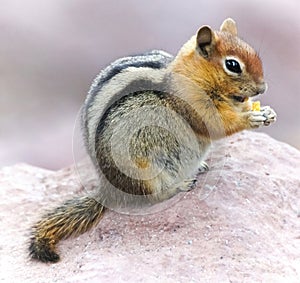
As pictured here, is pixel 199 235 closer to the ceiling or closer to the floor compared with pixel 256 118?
closer to the floor

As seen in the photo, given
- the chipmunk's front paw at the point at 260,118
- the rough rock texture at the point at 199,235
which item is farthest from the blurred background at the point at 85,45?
the chipmunk's front paw at the point at 260,118

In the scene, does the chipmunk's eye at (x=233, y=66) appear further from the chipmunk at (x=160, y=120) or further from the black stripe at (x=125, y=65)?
the black stripe at (x=125, y=65)

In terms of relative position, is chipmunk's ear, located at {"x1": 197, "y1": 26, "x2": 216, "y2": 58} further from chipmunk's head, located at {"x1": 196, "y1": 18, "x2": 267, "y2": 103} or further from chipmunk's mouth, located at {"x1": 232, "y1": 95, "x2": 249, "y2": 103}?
chipmunk's mouth, located at {"x1": 232, "y1": 95, "x2": 249, "y2": 103}

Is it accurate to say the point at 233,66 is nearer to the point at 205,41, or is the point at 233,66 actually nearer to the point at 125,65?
the point at 205,41

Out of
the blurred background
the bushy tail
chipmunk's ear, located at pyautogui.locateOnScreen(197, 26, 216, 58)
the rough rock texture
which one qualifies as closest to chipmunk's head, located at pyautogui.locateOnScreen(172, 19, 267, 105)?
chipmunk's ear, located at pyautogui.locateOnScreen(197, 26, 216, 58)

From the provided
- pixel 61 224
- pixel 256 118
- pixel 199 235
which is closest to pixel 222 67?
pixel 256 118

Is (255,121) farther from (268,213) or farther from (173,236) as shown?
(173,236)
